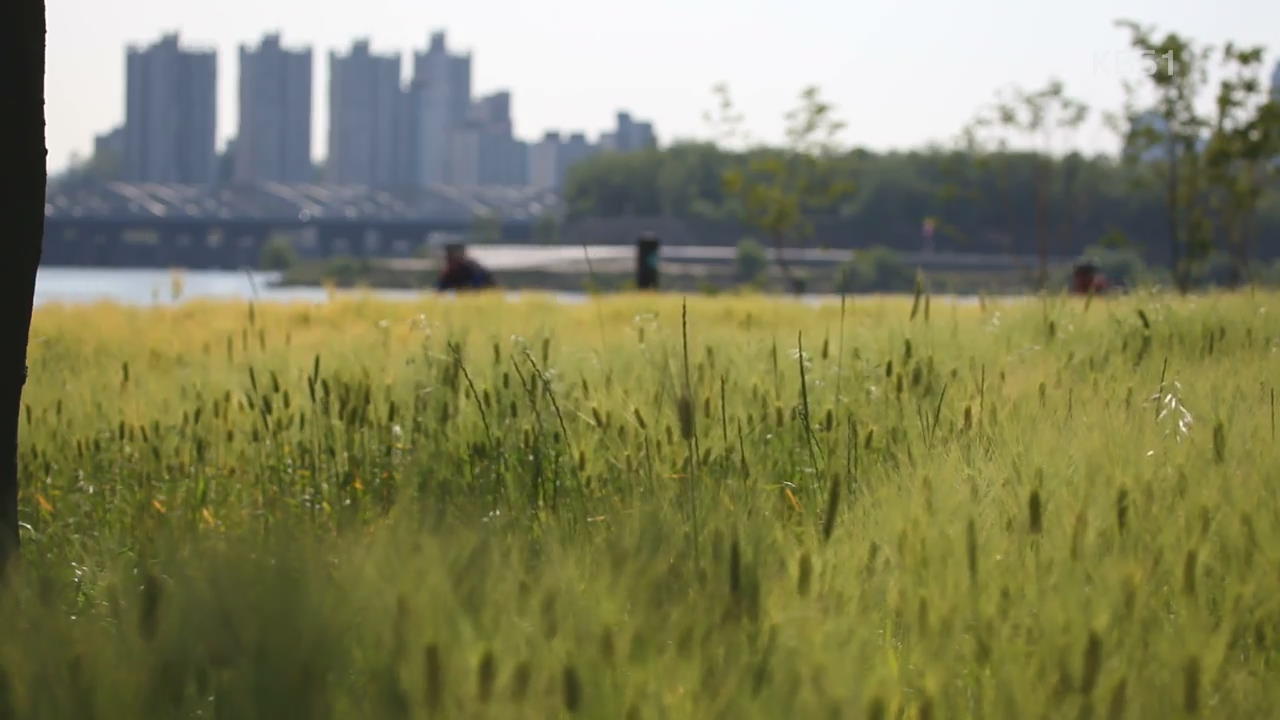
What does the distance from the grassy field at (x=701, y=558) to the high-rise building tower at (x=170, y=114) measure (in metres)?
185

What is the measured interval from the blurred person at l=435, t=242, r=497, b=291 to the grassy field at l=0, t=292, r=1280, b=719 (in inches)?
450

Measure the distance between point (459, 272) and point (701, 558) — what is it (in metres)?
13.9

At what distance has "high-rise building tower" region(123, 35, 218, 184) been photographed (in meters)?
183

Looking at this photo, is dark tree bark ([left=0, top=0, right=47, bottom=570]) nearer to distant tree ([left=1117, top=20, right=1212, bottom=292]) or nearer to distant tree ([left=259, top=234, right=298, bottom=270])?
distant tree ([left=1117, top=20, right=1212, bottom=292])

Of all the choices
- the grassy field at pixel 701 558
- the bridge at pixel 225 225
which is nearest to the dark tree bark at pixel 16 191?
the grassy field at pixel 701 558

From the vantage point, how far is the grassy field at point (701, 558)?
5.58 feet

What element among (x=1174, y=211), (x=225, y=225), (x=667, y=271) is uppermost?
(x=225, y=225)

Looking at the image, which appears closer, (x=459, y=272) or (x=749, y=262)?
(x=459, y=272)

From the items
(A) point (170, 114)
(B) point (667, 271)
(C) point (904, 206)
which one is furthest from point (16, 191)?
(A) point (170, 114)

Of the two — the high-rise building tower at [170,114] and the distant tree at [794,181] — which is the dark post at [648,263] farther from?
the high-rise building tower at [170,114]

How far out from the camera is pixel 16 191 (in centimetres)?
301

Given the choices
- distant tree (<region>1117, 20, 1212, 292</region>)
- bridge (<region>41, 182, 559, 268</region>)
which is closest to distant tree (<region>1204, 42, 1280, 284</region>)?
distant tree (<region>1117, 20, 1212, 292</region>)

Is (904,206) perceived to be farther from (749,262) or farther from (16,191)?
(16,191)

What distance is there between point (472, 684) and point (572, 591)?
15.4 inches
